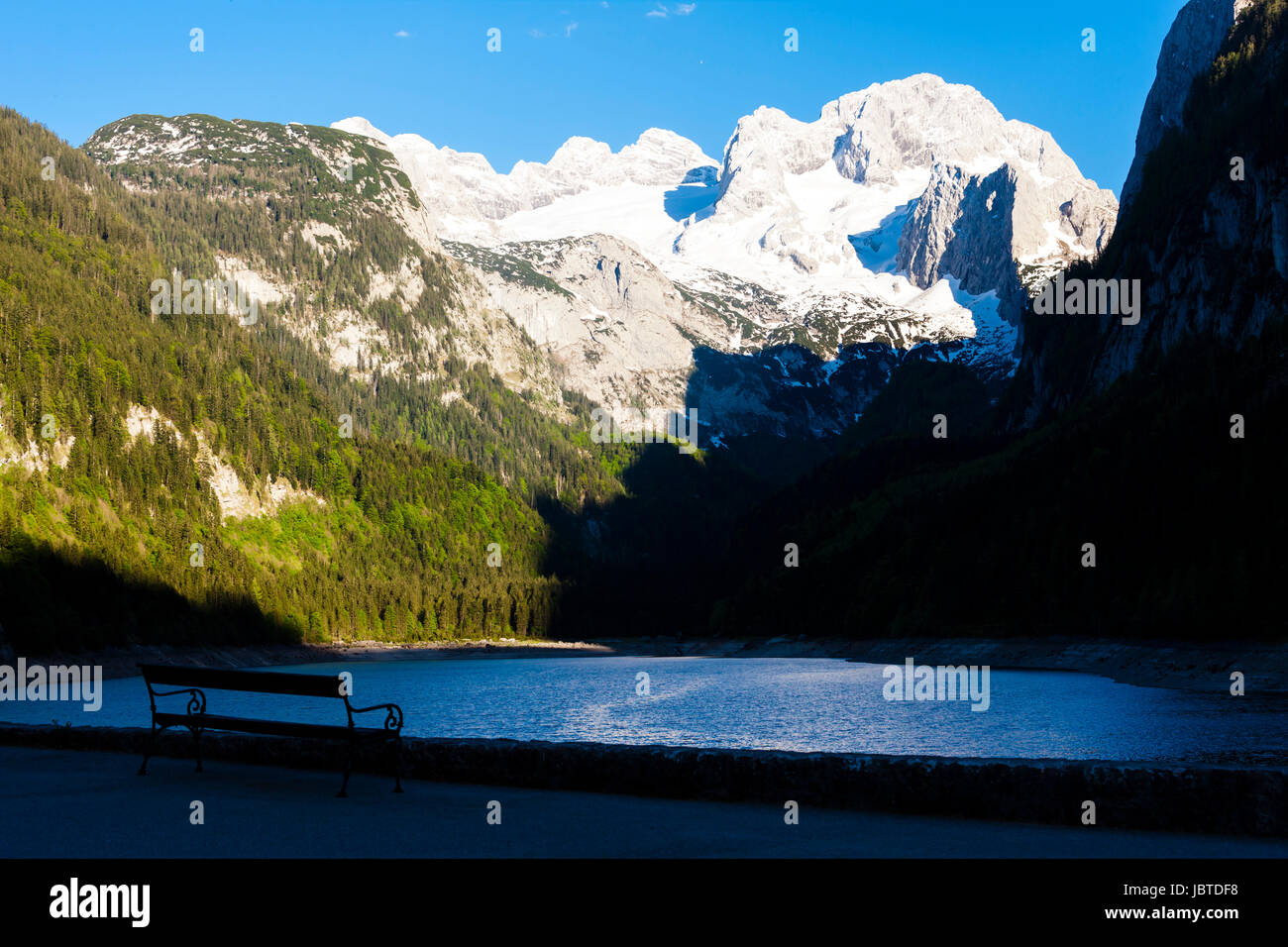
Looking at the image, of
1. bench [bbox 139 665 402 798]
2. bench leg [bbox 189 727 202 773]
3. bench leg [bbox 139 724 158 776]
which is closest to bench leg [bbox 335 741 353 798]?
bench [bbox 139 665 402 798]

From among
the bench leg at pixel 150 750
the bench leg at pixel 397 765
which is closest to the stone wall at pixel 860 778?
the bench leg at pixel 150 750

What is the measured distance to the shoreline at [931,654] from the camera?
302 feet

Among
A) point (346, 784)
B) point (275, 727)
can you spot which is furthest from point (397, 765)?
point (275, 727)

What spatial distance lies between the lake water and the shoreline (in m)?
4.68

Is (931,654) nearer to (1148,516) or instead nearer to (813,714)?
(1148,516)

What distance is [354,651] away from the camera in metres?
172

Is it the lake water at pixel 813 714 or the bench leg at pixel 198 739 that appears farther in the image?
the lake water at pixel 813 714

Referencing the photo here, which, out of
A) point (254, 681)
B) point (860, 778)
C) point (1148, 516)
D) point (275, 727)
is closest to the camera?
point (860, 778)

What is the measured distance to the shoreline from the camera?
92.1 metres

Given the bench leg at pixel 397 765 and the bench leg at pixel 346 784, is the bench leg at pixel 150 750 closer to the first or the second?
the bench leg at pixel 346 784

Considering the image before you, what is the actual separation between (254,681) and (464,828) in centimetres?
718

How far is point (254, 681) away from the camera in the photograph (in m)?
19.0

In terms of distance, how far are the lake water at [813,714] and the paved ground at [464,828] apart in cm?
2144
